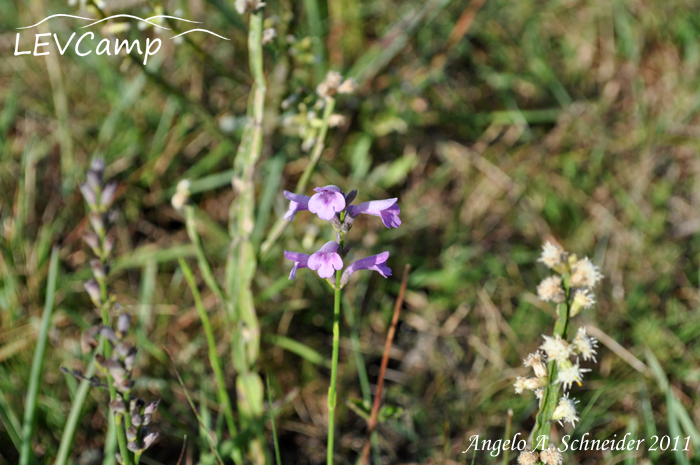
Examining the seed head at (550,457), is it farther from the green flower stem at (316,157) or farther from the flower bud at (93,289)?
the flower bud at (93,289)

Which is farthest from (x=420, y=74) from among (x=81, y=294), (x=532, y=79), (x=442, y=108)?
(x=81, y=294)

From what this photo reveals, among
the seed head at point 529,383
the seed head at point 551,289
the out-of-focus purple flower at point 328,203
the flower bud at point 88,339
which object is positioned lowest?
the seed head at point 529,383

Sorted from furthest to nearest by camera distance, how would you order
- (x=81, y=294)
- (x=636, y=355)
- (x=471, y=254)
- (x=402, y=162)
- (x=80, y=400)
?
(x=402, y=162), (x=471, y=254), (x=81, y=294), (x=636, y=355), (x=80, y=400)

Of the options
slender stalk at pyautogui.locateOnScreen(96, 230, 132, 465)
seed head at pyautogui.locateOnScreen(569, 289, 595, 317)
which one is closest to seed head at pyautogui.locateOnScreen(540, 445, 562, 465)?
seed head at pyautogui.locateOnScreen(569, 289, 595, 317)

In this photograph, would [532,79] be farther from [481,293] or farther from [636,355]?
[636,355]

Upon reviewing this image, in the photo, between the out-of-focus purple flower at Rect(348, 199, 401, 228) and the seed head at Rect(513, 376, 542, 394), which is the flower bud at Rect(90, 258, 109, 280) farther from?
the seed head at Rect(513, 376, 542, 394)

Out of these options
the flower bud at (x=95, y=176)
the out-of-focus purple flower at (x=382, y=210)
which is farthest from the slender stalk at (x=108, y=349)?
the out-of-focus purple flower at (x=382, y=210)
